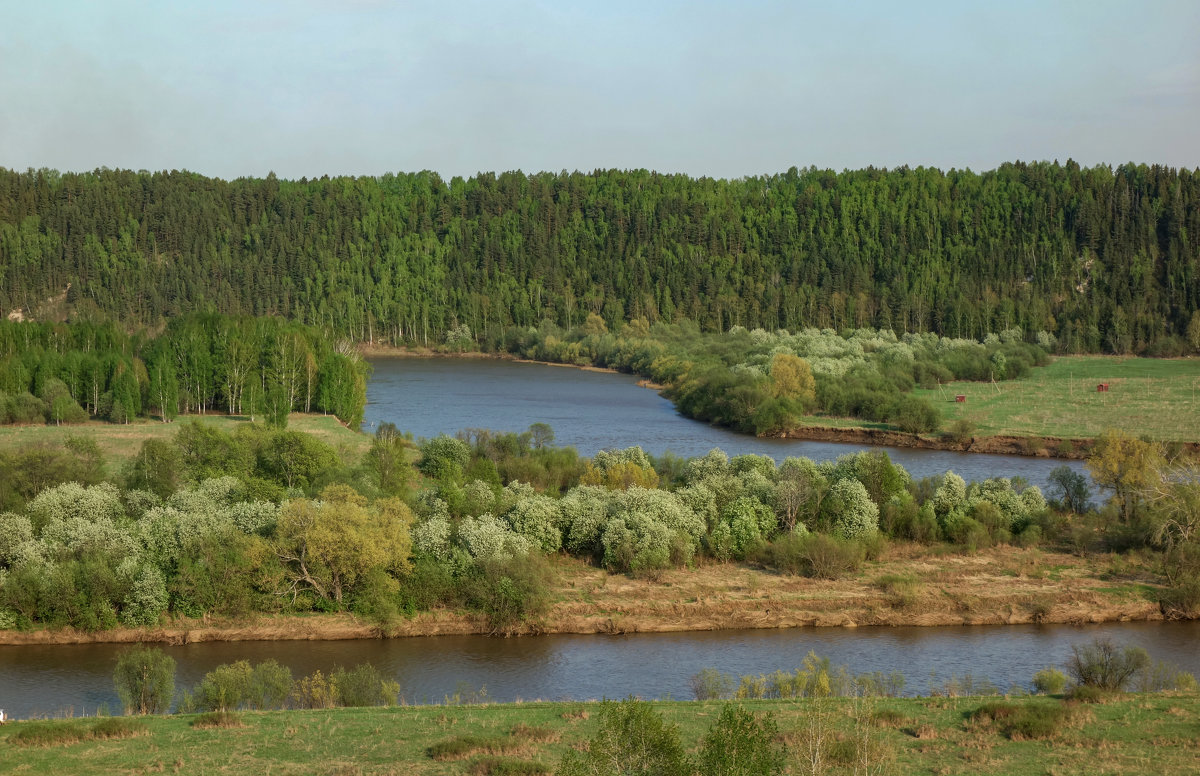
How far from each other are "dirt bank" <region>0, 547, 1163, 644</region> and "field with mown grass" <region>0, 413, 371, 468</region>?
70.9 feet

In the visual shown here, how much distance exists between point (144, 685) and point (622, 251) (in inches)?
6223

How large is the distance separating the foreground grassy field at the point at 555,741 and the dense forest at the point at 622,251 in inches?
4890

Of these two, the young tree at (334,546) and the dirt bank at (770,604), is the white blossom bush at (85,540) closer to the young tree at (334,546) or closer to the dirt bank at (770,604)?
the dirt bank at (770,604)

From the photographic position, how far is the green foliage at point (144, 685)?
26.5m

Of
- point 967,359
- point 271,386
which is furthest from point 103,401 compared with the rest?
point 967,359

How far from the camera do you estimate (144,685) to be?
26531 mm

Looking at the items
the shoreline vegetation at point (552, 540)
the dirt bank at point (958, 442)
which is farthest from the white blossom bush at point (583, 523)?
the dirt bank at point (958, 442)

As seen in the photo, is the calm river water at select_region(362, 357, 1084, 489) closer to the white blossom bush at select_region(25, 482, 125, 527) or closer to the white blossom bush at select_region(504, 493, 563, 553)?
the white blossom bush at select_region(504, 493, 563, 553)

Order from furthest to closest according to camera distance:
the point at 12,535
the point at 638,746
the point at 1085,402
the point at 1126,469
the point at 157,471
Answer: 1. the point at 1085,402
2. the point at 1126,469
3. the point at 157,471
4. the point at 12,535
5. the point at 638,746

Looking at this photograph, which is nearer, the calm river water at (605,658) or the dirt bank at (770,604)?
the calm river water at (605,658)

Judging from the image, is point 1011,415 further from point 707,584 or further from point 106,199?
point 106,199

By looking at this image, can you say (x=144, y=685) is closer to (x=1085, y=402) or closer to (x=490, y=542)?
(x=490, y=542)

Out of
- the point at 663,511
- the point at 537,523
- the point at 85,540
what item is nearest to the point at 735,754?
the point at 537,523

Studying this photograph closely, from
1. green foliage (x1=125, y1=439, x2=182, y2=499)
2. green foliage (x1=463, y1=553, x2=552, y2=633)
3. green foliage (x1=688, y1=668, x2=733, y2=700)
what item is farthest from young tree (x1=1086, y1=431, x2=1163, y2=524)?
green foliage (x1=125, y1=439, x2=182, y2=499)
